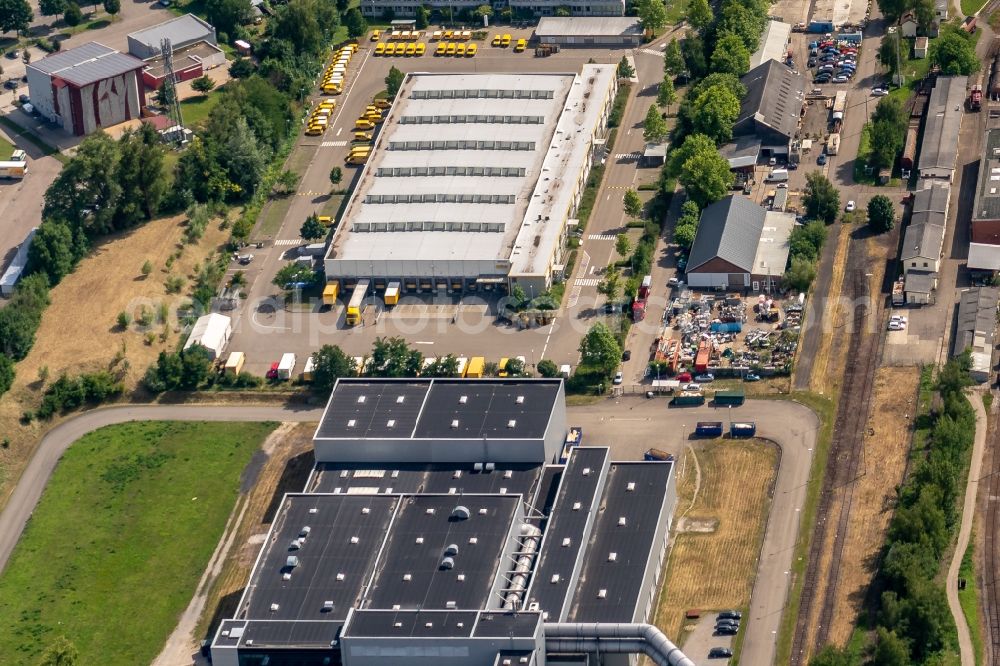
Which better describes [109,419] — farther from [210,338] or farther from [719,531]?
[719,531]

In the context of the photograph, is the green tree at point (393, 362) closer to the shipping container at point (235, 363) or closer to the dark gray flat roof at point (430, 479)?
the shipping container at point (235, 363)

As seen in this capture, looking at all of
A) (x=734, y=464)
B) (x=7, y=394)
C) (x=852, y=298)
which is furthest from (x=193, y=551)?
(x=852, y=298)

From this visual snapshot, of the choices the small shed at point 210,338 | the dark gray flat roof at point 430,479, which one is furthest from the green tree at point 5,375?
the dark gray flat roof at point 430,479

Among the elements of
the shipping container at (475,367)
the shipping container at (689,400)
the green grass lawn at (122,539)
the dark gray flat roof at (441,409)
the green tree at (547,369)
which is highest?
the dark gray flat roof at (441,409)

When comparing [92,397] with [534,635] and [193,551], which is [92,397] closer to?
[193,551]

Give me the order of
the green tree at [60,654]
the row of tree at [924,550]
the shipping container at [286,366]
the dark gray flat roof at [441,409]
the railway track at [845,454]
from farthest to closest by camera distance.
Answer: the shipping container at [286,366] → the dark gray flat roof at [441,409] → the railway track at [845,454] → the green tree at [60,654] → the row of tree at [924,550]
